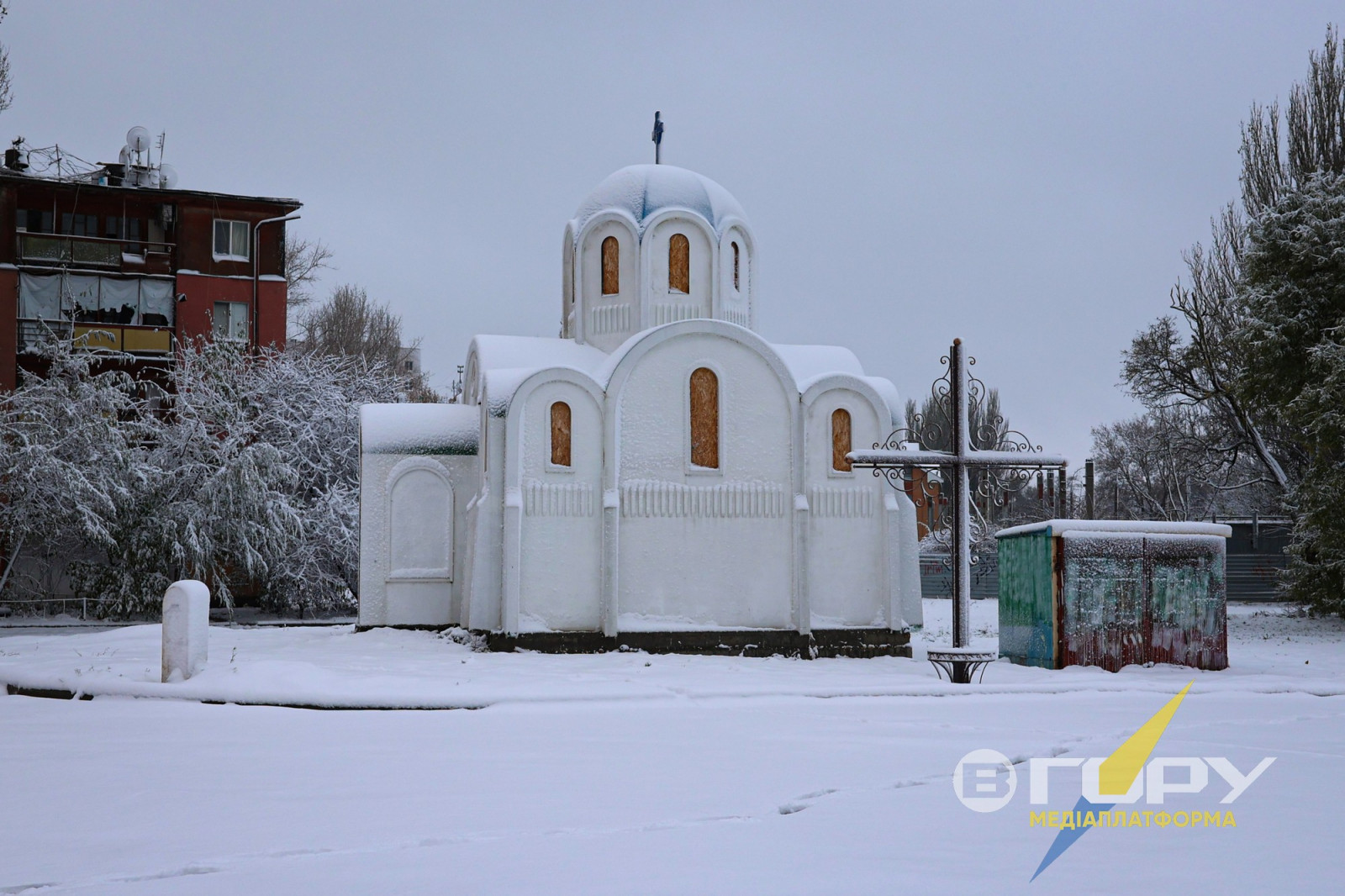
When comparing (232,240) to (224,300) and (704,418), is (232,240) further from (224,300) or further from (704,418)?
(704,418)

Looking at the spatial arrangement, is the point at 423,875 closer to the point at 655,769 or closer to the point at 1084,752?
the point at 655,769

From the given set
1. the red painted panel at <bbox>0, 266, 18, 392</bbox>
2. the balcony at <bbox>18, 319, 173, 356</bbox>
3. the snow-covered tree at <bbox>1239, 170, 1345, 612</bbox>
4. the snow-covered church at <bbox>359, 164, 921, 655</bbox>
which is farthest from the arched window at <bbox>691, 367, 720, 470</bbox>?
the red painted panel at <bbox>0, 266, 18, 392</bbox>

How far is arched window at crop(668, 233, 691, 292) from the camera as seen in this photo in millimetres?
21094

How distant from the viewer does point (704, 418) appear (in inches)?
751

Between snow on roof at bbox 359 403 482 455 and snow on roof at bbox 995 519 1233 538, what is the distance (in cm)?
968

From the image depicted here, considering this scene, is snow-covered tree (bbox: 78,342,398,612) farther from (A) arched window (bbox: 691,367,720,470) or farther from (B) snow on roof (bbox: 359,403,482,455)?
(A) arched window (bbox: 691,367,720,470)

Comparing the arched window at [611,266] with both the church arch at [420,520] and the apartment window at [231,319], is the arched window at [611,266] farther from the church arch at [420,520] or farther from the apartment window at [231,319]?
the apartment window at [231,319]

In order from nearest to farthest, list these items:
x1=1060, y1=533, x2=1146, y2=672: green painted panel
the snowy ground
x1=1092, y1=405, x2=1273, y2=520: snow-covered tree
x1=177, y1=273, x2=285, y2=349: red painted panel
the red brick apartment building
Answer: the snowy ground
x1=1060, y1=533, x2=1146, y2=672: green painted panel
the red brick apartment building
x1=177, y1=273, x2=285, y2=349: red painted panel
x1=1092, y1=405, x2=1273, y2=520: snow-covered tree

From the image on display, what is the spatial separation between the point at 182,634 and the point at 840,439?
34.6 feet

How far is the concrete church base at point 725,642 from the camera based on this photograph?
18.1m

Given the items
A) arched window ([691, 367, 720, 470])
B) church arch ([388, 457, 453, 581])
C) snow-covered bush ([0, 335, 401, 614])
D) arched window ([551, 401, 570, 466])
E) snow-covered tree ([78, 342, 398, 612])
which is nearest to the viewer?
arched window ([551, 401, 570, 466])

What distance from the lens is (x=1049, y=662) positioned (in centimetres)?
1538

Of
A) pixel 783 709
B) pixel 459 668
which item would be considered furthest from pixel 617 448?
pixel 783 709

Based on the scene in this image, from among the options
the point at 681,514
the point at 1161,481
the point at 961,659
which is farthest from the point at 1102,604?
the point at 1161,481
